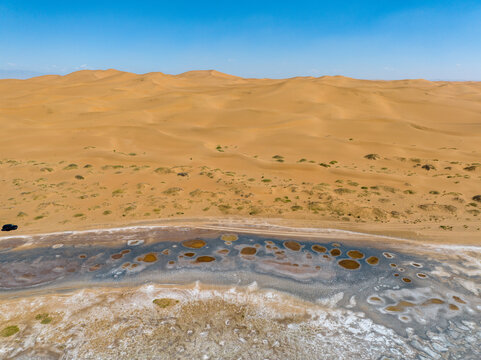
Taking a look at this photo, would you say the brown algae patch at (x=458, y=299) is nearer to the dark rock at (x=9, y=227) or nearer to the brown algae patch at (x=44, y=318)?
the brown algae patch at (x=44, y=318)

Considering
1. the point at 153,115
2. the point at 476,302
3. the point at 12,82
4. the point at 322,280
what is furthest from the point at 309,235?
the point at 12,82

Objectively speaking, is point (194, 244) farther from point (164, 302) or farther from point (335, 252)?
point (335, 252)

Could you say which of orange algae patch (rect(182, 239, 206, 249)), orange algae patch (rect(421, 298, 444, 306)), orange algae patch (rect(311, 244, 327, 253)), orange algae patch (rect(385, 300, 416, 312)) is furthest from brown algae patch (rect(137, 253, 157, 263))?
orange algae patch (rect(421, 298, 444, 306))

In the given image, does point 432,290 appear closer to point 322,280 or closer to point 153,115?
point 322,280

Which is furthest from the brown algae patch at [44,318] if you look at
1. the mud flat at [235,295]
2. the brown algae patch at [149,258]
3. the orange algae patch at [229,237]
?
the orange algae patch at [229,237]

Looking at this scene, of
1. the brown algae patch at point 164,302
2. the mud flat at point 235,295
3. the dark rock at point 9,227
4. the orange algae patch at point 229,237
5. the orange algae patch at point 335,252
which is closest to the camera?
the mud flat at point 235,295

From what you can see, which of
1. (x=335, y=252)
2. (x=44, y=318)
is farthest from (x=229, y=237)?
(x=44, y=318)

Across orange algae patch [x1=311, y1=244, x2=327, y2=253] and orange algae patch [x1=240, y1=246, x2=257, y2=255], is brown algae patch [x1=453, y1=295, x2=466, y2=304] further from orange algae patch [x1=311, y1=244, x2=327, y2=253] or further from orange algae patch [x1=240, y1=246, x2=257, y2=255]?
orange algae patch [x1=240, y1=246, x2=257, y2=255]
